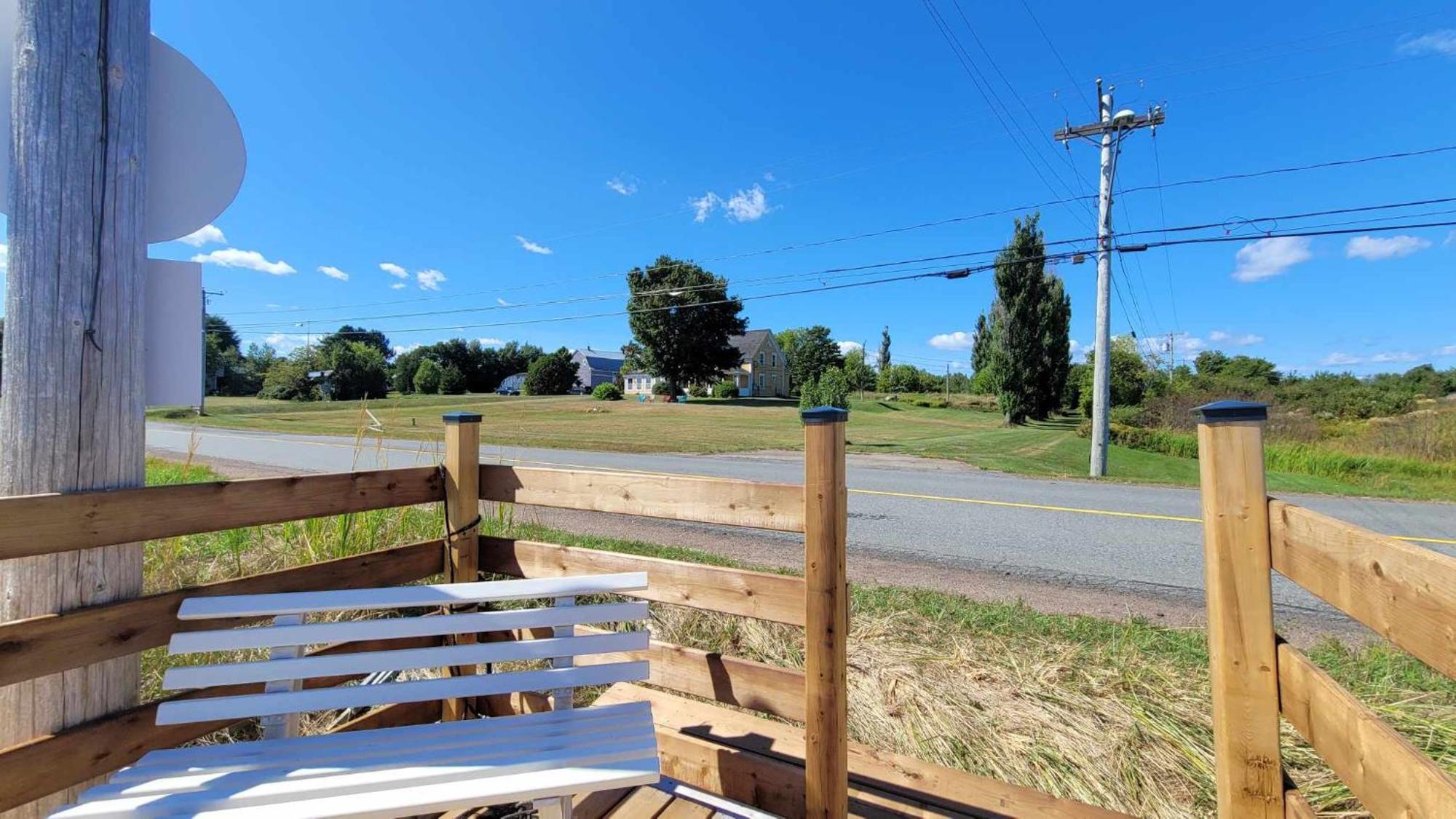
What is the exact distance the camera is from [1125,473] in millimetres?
12680

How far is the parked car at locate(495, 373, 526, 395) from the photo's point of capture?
65.6m

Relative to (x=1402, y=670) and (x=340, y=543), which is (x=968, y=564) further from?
(x=340, y=543)

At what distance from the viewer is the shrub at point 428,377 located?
55656 mm

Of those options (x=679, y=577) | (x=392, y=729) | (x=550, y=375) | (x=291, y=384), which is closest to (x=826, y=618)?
(x=679, y=577)

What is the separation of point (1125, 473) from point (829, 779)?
1347 centimetres

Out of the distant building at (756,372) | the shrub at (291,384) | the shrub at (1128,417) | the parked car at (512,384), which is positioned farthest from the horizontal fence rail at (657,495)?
the parked car at (512,384)

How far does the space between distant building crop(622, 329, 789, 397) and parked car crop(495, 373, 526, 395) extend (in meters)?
11.2

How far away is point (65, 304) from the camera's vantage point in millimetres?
1497

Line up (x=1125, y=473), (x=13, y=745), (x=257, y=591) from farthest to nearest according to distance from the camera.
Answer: (x=1125, y=473)
(x=257, y=591)
(x=13, y=745)

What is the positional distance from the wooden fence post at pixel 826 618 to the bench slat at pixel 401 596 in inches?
22.2

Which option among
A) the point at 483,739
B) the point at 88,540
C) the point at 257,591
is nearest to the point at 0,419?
the point at 88,540

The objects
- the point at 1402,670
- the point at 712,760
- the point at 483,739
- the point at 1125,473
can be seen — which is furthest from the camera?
the point at 1125,473

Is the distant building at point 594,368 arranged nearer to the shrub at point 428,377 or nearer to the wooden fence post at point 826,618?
the shrub at point 428,377

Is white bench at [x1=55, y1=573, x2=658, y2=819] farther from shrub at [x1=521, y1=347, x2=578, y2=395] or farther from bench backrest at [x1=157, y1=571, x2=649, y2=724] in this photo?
shrub at [x1=521, y1=347, x2=578, y2=395]
